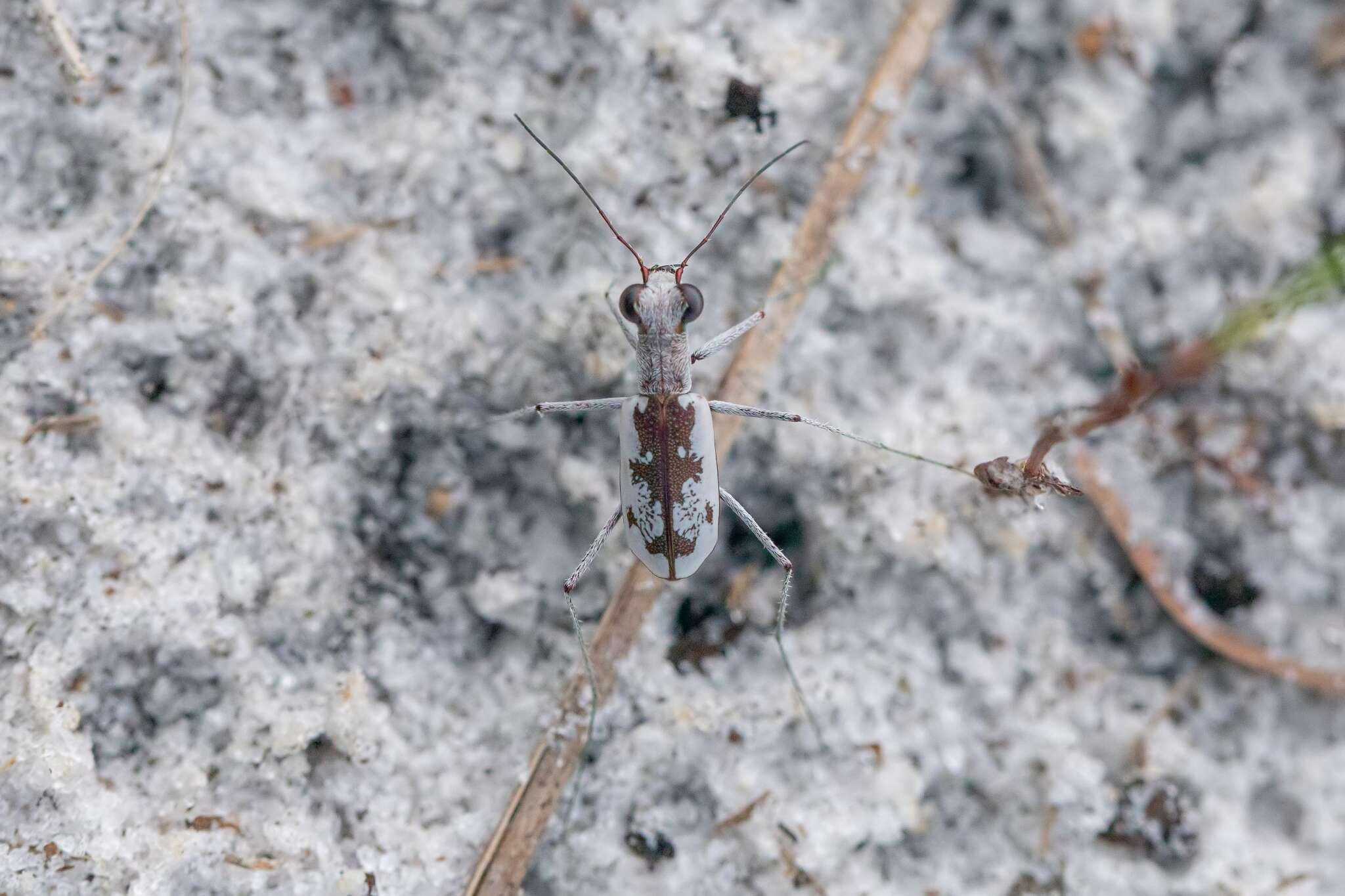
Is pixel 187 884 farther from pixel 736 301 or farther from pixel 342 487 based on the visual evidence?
pixel 736 301

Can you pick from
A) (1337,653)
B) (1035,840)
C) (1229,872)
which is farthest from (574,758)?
(1337,653)

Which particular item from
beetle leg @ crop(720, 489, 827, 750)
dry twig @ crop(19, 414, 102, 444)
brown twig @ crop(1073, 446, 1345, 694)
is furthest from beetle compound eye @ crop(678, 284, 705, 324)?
dry twig @ crop(19, 414, 102, 444)

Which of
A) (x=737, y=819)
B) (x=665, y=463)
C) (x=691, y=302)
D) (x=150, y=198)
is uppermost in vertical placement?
(x=691, y=302)

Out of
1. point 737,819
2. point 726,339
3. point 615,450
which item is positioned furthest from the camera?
point 615,450

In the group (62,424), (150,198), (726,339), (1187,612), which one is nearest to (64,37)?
(150,198)

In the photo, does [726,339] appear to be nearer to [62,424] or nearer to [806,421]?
[806,421]

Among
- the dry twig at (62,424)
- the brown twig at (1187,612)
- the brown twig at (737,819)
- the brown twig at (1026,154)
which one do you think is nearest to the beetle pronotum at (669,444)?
the brown twig at (737,819)
